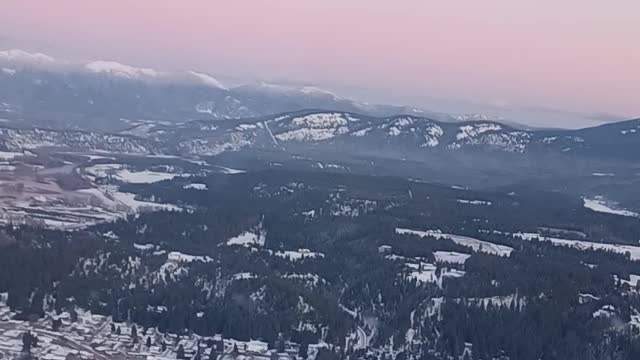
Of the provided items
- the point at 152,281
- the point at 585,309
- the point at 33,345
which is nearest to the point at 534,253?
the point at 585,309

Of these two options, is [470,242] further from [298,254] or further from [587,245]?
[298,254]

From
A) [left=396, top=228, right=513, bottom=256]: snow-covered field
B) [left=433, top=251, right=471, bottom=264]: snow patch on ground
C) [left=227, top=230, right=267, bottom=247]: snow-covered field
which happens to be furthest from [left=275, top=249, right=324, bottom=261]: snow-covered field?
[left=396, top=228, right=513, bottom=256]: snow-covered field

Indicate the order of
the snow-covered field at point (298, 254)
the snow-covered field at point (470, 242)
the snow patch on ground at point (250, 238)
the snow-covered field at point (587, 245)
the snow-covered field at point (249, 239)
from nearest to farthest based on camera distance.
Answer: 1. the snow-covered field at point (298, 254)
2. the snow-covered field at point (470, 242)
3. the snow-covered field at point (249, 239)
4. the snow patch on ground at point (250, 238)
5. the snow-covered field at point (587, 245)

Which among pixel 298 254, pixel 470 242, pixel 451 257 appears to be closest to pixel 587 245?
pixel 470 242

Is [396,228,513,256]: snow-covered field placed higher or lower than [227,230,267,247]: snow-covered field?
higher

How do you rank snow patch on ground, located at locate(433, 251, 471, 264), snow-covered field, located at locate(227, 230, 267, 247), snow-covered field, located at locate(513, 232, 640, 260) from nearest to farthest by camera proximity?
snow patch on ground, located at locate(433, 251, 471, 264), snow-covered field, located at locate(227, 230, 267, 247), snow-covered field, located at locate(513, 232, 640, 260)

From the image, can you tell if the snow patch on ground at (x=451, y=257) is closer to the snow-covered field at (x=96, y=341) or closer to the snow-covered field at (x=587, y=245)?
the snow-covered field at (x=587, y=245)

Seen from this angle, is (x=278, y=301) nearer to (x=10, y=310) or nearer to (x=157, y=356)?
(x=157, y=356)

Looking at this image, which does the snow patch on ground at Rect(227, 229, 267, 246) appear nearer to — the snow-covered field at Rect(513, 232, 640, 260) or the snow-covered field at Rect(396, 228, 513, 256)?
the snow-covered field at Rect(396, 228, 513, 256)

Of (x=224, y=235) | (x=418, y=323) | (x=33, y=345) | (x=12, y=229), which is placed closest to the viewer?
(x=33, y=345)

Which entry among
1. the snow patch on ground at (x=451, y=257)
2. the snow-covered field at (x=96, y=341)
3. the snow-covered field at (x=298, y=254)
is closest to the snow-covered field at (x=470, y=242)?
the snow patch on ground at (x=451, y=257)

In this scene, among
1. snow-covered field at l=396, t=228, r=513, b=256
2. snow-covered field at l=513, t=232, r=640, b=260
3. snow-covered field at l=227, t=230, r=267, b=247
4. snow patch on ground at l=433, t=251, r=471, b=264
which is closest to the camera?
snow patch on ground at l=433, t=251, r=471, b=264
